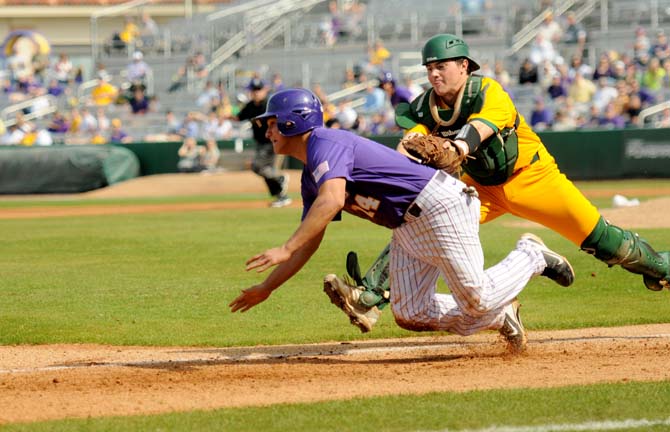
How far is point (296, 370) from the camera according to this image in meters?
6.64

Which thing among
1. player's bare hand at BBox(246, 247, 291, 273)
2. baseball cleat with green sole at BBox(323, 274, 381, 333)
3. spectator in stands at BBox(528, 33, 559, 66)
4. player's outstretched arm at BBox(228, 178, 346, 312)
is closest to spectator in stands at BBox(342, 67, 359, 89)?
spectator in stands at BBox(528, 33, 559, 66)

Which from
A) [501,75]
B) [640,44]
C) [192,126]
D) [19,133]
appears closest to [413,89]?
[501,75]

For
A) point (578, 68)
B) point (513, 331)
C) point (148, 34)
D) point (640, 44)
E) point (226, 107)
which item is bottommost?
point (513, 331)

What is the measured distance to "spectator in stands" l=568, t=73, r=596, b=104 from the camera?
25922 millimetres

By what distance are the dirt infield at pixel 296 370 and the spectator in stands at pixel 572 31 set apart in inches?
857

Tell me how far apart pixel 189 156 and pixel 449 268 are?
2179cm

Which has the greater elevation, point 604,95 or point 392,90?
Answer: point 392,90

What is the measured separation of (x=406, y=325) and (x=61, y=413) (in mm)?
2266

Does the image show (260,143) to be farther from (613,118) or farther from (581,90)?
(581,90)

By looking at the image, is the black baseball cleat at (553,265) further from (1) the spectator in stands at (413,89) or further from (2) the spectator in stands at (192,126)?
(2) the spectator in stands at (192,126)

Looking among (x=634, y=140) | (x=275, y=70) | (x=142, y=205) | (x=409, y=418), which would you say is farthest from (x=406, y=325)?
(x=275, y=70)

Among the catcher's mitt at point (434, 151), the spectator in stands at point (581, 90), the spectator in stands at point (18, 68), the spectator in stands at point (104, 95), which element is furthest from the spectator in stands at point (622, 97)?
the spectator in stands at point (18, 68)

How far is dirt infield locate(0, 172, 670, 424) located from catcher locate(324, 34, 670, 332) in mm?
493

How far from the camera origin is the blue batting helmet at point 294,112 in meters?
6.19
